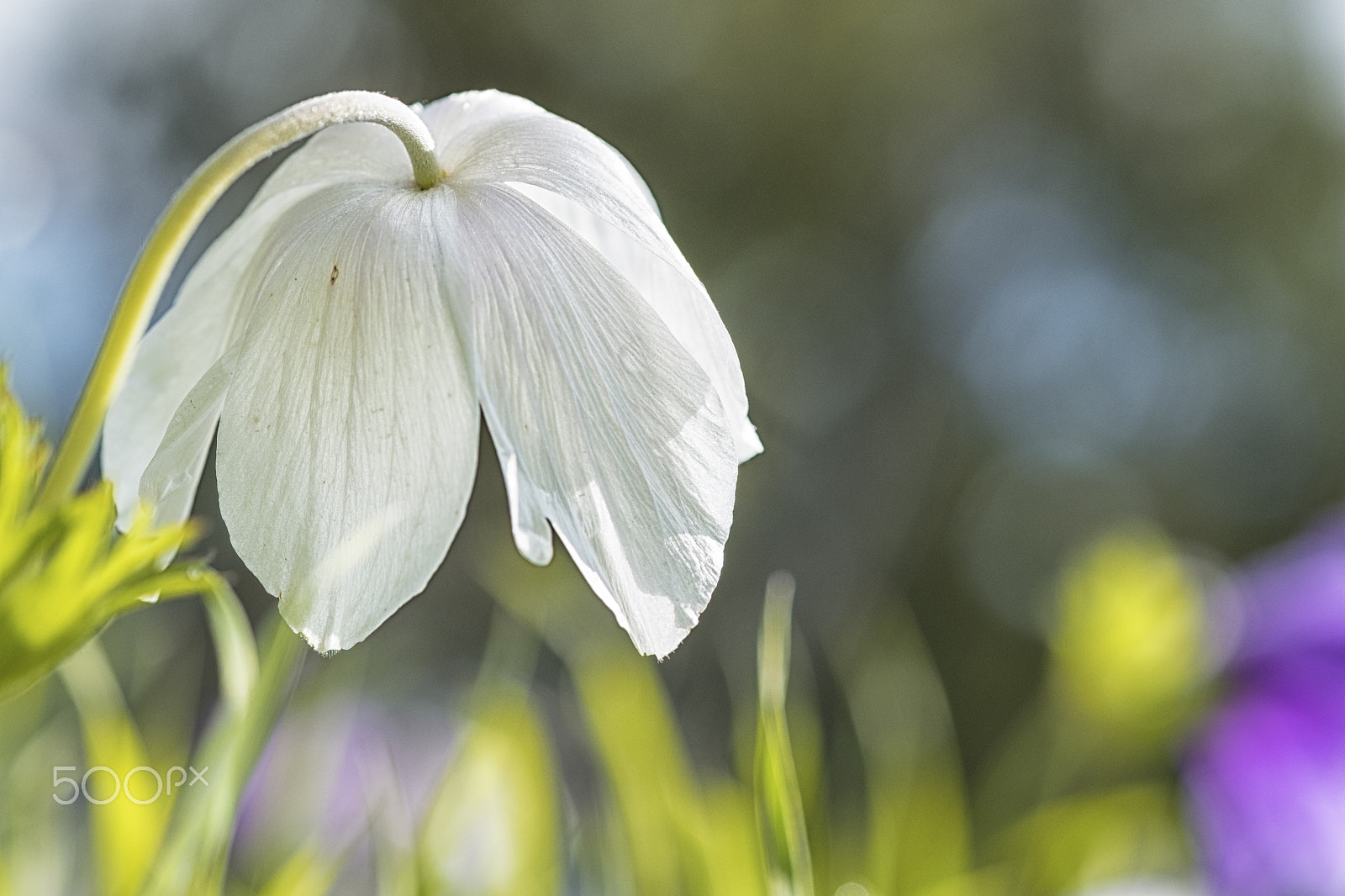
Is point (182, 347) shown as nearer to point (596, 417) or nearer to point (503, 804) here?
point (596, 417)

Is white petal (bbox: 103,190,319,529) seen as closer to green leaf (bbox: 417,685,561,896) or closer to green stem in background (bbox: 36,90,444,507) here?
A: green stem in background (bbox: 36,90,444,507)

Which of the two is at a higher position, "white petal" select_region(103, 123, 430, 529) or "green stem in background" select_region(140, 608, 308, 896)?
"white petal" select_region(103, 123, 430, 529)

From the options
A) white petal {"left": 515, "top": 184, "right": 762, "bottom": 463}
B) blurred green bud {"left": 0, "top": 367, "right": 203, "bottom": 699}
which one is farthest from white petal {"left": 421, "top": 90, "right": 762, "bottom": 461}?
blurred green bud {"left": 0, "top": 367, "right": 203, "bottom": 699}

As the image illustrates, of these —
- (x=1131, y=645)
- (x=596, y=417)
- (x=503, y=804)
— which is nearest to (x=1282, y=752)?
(x=1131, y=645)

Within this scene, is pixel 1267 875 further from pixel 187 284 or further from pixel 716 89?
pixel 716 89

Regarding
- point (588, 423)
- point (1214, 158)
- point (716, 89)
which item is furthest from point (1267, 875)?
point (1214, 158)
